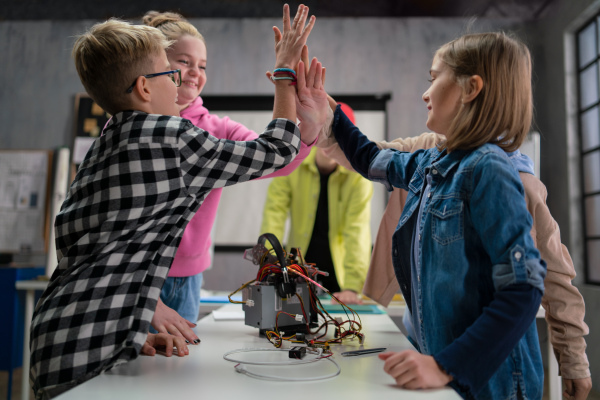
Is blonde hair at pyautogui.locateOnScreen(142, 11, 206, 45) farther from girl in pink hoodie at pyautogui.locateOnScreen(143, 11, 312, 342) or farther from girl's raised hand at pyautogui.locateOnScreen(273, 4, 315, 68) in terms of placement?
girl's raised hand at pyautogui.locateOnScreen(273, 4, 315, 68)

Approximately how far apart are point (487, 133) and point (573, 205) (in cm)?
324

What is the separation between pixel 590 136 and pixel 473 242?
334cm

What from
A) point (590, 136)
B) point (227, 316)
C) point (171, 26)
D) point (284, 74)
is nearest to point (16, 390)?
point (227, 316)

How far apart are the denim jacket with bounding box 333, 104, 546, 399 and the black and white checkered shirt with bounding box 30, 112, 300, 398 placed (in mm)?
399

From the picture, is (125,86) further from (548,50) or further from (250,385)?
(548,50)

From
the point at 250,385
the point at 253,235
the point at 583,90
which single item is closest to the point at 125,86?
the point at 250,385

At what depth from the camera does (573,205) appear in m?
3.68

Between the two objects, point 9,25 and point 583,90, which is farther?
point 9,25

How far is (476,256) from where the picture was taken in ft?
2.87

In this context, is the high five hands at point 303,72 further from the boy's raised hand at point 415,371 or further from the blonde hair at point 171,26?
the boy's raised hand at point 415,371

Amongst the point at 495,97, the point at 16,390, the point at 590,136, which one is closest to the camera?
the point at 495,97

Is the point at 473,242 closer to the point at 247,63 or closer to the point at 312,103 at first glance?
the point at 312,103

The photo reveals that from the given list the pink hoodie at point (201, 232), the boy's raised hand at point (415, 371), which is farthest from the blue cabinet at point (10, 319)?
the boy's raised hand at point (415, 371)

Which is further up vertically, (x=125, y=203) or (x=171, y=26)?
(x=171, y=26)
